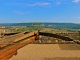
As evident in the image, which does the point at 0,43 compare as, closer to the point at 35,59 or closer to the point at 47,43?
the point at 35,59

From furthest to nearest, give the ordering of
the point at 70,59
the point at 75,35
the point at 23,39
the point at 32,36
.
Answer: the point at 75,35 < the point at 70,59 < the point at 32,36 < the point at 23,39

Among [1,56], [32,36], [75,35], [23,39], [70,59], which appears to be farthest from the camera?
[75,35]

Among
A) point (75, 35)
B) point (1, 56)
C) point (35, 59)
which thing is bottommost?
point (35, 59)

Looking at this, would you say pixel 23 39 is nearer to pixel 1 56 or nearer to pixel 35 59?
pixel 1 56

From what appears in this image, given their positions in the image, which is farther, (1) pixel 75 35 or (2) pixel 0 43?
(1) pixel 75 35

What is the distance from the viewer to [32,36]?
1.23 metres

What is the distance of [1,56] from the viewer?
32.9 inches

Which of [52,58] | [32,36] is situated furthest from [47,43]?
[32,36]

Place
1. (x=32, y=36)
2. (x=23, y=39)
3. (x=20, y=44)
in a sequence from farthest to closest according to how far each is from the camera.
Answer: (x=32, y=36)
(x=23, y=39)
(x=20, y=44)

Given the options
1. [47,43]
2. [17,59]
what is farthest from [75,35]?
[17,59]

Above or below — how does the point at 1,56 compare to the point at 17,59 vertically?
above

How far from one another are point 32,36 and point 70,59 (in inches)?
166

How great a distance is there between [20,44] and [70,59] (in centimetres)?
445

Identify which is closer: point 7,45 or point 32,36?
point 7,45
